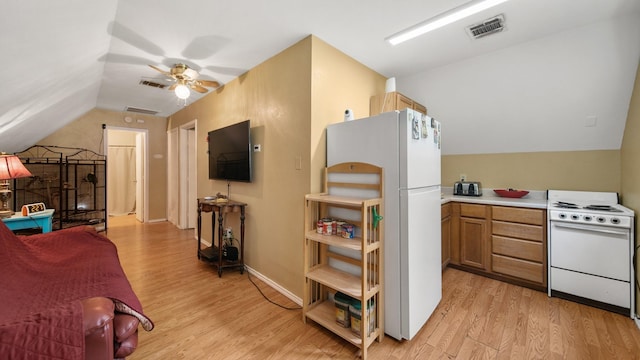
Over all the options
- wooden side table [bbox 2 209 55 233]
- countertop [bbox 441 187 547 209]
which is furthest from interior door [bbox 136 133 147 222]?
countertop [bbox 441 187 547 209]

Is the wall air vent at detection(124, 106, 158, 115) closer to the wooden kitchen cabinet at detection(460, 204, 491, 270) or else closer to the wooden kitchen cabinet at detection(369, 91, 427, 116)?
the wooden kitchen cabinet at detection(369, 91, 427, 116)

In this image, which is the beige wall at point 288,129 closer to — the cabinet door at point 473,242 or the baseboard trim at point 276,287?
the baseboard trim at point 276,287

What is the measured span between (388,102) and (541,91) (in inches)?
60.2

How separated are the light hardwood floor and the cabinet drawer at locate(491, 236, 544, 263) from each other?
33 cm

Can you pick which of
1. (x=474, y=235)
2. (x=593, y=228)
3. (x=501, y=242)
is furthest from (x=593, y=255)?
(x=474, y=235)

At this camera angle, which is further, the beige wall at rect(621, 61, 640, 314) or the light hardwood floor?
the beige wall at rect(621, 61, 640, 314)

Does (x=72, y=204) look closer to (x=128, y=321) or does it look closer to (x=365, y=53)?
(x=128, y=321)

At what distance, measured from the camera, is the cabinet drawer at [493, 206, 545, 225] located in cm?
248

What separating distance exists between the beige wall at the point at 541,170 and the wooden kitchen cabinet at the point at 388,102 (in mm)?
1202

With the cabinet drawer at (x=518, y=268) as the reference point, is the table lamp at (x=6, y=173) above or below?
above

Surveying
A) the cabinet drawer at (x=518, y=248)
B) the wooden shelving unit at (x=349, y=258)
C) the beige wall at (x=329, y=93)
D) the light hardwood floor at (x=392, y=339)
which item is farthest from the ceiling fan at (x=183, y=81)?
the cabinet drawer at (x=518, y=248)

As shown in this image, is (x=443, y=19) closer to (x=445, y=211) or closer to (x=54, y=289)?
(x=445, y=211)

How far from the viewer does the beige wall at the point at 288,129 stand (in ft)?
7.38

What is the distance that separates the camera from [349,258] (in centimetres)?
200
